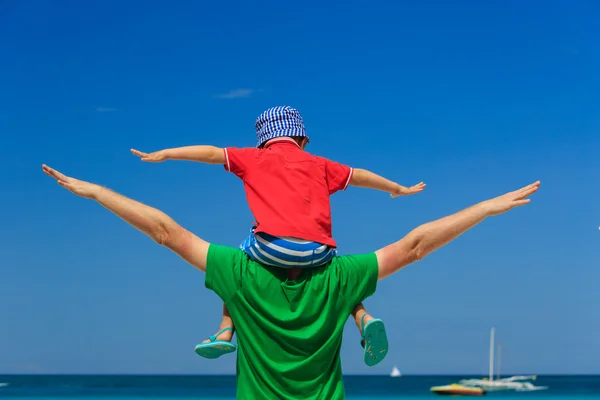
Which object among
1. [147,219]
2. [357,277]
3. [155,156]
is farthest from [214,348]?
[155,156]

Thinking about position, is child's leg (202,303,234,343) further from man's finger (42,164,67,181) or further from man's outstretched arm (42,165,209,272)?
man's finger (42,164,67,181)

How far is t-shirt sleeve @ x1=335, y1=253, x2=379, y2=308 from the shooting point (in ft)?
16.2

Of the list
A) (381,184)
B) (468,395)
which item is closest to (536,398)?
(468,395)

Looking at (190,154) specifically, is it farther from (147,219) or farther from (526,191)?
(526,191)

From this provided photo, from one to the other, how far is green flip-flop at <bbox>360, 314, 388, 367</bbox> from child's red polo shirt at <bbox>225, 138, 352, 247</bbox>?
1.57 ft

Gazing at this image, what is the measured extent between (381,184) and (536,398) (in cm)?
7600

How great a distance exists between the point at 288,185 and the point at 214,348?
96cm

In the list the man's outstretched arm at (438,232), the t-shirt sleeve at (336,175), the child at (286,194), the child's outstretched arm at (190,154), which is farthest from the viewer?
the t-shirt sleeve at (336,175)

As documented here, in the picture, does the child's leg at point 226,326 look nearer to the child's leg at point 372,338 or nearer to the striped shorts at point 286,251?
the striped shorts at point 286,251

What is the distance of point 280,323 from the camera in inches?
191

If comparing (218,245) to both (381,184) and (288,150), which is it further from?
(381,184)

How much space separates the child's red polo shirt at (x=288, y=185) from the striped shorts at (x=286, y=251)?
0.11 feet

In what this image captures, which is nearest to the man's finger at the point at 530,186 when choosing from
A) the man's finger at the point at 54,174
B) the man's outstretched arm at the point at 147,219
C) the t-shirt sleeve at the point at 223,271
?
the t-shirt sleeve at the point at 223,271

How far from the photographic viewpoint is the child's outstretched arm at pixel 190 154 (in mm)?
5074
